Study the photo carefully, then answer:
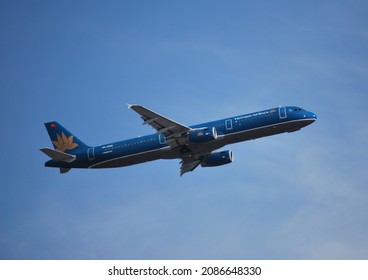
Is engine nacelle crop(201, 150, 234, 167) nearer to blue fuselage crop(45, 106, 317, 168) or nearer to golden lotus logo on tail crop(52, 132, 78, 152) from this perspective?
blue fuselage crop(45, 106, 317, 168)

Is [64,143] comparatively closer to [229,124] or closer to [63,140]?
[63,140]

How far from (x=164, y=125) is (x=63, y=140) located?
52.7 feet

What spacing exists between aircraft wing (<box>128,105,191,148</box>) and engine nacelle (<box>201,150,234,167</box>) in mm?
7508

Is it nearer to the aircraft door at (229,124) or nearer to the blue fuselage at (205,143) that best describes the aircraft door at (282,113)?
the blue fuselage at (205,143)

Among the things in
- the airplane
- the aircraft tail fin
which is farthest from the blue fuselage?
the aircraft tail fin

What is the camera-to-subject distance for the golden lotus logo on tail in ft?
260

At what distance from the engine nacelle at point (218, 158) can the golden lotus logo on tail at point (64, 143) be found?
55.3 feet

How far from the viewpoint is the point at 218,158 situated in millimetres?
78438

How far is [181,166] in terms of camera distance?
80.1m

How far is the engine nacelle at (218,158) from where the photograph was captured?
78.5 m
